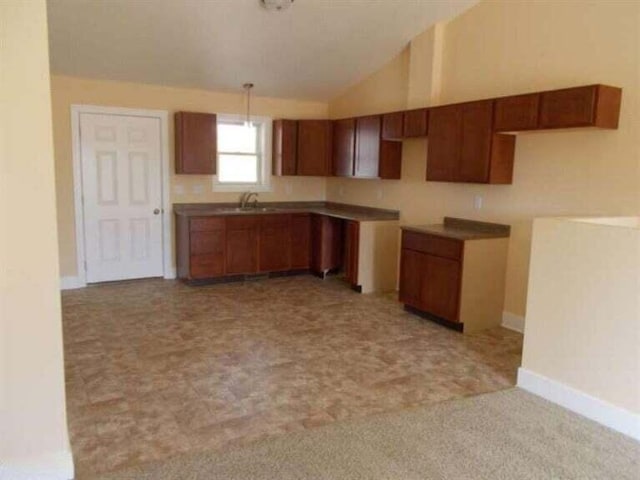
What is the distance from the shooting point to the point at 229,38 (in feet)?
16.6

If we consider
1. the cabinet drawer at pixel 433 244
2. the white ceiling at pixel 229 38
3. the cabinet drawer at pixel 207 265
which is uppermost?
the white ceiling at pixel 229 38

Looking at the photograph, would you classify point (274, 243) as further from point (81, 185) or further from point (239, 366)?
point (239, 366)

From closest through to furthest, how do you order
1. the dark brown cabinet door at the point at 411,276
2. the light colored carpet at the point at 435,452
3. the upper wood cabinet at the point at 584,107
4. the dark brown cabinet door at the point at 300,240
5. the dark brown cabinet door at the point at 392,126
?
the light colored carpet at the point at 435,452, the upper wood cabinet at the point at 584,107, the dark brown cabinet door at the point at 411,276, the dark brown cabinet door at the point at 392,126, the dark brown cabinet door at the point at 300,240

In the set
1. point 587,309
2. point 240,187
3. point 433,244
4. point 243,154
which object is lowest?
point 587,309

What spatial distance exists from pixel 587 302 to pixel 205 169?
4.54 metres

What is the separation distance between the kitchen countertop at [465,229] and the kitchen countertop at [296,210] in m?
0.90

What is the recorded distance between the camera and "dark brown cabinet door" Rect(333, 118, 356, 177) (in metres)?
6.25

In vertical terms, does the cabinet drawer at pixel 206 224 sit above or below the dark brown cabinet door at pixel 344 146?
below

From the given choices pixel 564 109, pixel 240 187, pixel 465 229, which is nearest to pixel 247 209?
pixel 240 187

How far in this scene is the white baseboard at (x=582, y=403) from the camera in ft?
9.08

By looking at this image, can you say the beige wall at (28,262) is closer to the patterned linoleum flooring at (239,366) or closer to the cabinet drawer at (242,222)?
the patterned linoleum flooring at (239,366)

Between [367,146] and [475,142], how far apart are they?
172 cm

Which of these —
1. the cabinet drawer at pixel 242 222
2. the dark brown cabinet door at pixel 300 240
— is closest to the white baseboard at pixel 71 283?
the cabinet drawer at pixel 242 222

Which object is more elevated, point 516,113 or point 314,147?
point 516,113
